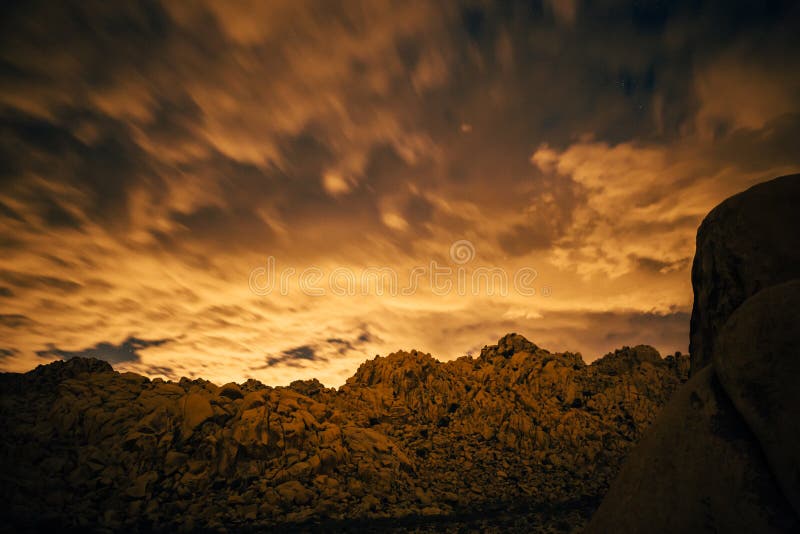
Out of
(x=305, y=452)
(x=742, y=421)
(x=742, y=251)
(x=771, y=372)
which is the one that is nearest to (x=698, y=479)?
(x=742, y=421)

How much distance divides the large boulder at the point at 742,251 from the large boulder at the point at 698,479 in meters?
2.15

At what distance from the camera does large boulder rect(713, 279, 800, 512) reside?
4258 millimetres

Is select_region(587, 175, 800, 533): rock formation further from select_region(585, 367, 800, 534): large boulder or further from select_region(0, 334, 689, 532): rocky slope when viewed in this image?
select_region(0, 334, 689, 532): rocky slope

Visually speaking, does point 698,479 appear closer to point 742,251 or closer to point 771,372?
point 771,372

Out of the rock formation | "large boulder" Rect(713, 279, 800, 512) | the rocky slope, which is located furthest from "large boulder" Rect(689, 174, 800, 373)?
the rocky slope

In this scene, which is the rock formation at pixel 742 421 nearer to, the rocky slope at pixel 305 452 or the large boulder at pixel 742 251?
the large boulder at pixel 742 251

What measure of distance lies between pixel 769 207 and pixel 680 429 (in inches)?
185

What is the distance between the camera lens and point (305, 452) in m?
26.6

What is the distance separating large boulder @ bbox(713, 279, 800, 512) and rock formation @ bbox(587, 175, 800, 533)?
0.01 metres

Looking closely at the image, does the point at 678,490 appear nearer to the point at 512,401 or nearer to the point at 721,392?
the point at 721,392

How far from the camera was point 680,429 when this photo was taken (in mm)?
5578

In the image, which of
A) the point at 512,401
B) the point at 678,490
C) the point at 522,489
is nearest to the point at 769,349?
the point at 678,490

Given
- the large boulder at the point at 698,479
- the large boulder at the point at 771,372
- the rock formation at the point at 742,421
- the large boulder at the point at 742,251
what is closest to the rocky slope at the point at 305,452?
the large boulder at the point at 698,479

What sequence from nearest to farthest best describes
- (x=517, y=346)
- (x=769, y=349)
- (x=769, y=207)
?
1. (x=769, y=349)
2. (x=769, y=207)
3. (x=517, y=346)
